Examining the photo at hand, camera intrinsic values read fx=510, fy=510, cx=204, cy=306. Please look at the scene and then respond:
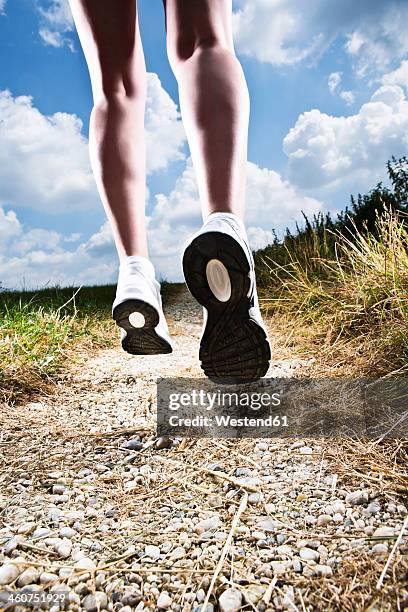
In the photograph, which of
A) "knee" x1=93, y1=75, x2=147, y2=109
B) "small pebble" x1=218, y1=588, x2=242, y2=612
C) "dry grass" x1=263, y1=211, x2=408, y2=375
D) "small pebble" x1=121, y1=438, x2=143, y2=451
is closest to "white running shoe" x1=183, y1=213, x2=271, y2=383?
"small pebble" x1=121, y1=438, x2=143, y2=451

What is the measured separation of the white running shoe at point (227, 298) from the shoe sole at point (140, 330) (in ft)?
0.76

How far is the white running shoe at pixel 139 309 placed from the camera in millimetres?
1533

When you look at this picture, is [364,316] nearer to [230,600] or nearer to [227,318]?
[227,318]

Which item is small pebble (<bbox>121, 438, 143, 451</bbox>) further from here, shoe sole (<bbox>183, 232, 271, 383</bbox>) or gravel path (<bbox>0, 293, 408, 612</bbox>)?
shoe sole (<bbox>183, 232, 271, 383</bbox>)

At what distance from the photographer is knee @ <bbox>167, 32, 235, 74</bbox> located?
1.39m

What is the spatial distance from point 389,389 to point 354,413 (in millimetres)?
243

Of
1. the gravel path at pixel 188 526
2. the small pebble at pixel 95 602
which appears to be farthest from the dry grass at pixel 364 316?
the small pebble at pixel 95 602

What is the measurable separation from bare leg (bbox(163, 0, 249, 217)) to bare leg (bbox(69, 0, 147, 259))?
0.91 feet

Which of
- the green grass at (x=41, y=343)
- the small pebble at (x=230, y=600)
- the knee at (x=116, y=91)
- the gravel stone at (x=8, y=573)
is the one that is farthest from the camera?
the green grass at (x=41, y=343)

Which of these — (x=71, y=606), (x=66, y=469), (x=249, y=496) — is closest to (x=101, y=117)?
(x=66, y=469)

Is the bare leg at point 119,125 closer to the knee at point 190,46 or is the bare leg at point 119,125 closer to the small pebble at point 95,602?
the knee at point 190,46

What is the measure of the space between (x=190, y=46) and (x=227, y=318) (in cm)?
77

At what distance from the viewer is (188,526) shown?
1202 millimetres

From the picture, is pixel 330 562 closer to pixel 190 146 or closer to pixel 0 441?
pixel 190 146
